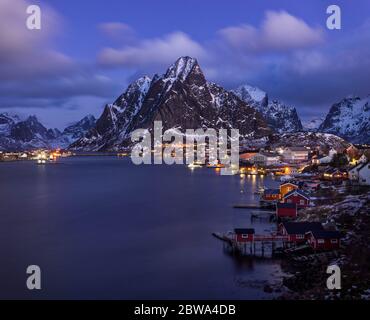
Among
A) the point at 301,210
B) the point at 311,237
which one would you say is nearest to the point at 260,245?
the point at 311,237

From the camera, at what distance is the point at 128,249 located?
85.5 feet

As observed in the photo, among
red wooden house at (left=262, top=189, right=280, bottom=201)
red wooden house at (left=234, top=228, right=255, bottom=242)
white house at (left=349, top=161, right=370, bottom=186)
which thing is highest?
white house at (left=349, top=161, right=370, bottom=186)

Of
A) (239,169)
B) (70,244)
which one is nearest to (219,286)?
(70,244)

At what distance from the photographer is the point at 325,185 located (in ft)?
150

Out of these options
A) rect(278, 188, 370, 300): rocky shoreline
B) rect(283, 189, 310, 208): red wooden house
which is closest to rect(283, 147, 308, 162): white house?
rect(283, 189, 310, 208): red wooden house

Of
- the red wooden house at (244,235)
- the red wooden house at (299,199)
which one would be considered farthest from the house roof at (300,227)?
the red wooden house at (299,199)

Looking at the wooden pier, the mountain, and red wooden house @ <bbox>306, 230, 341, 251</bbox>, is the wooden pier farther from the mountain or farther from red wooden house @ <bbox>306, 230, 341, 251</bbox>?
the mountain

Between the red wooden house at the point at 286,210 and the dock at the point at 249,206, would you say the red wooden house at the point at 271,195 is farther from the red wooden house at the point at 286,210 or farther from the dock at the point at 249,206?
the red wooden house at the point at 286,210

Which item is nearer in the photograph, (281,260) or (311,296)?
(311,296)

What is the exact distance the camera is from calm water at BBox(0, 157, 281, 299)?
771 inches

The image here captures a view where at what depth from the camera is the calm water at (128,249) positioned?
64.3 feet
